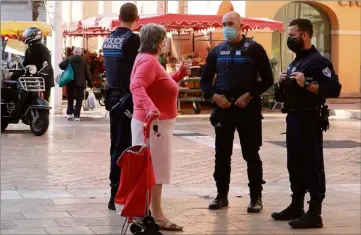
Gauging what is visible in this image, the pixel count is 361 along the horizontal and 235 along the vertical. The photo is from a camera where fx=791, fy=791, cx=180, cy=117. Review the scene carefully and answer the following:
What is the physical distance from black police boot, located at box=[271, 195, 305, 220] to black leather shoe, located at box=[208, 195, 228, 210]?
677mm

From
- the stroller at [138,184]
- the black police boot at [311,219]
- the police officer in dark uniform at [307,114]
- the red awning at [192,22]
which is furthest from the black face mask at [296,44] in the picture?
the red awning at [192,22]

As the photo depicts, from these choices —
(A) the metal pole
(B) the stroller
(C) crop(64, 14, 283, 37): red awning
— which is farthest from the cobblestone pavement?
(C) crop(64, 14, 283, 37): red awning

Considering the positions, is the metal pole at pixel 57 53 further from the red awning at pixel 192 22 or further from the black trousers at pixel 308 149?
the black trousers at pixel 308 149

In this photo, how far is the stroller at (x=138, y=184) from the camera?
608 centimetres

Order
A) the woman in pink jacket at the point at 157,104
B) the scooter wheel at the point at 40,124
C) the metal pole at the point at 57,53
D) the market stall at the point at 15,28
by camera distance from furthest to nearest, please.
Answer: the market stall at the point at 15,28, the metal pole at the point at 57,53, the scooter wheel at the point at 40,124, the woman in pink jacket at the point at 157,104

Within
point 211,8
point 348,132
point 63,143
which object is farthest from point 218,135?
point 211,8

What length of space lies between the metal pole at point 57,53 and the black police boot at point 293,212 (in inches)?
553

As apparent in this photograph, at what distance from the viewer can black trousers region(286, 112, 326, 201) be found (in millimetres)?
7176

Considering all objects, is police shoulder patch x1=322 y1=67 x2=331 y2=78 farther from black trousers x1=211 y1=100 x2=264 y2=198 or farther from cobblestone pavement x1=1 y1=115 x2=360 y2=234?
cobblestone pavement x1=1 y1=115 x2=360 y2=234

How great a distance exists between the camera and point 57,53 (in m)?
21.2

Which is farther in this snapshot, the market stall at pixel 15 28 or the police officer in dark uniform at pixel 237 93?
the market stall at pixel 15 28

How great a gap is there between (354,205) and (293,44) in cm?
211

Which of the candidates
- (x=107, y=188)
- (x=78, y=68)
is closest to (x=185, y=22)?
(x=78, y=68)

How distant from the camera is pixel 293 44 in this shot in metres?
7.16
